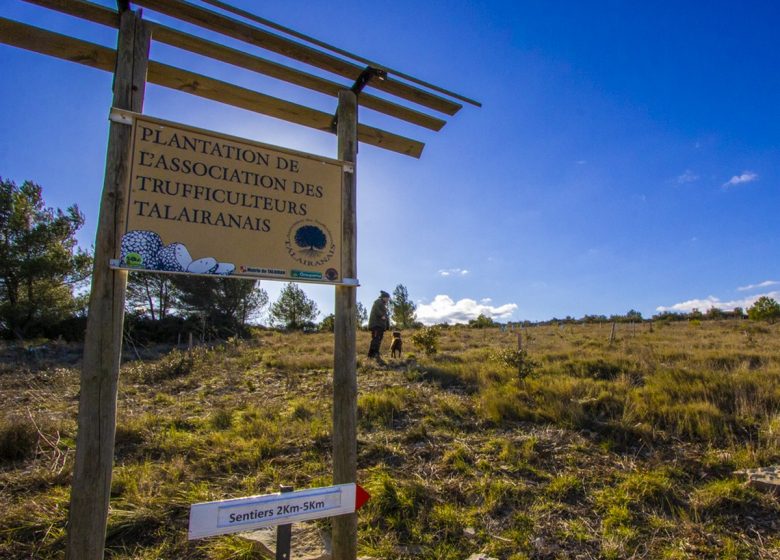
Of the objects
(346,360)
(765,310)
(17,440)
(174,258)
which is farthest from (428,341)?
(765,310)

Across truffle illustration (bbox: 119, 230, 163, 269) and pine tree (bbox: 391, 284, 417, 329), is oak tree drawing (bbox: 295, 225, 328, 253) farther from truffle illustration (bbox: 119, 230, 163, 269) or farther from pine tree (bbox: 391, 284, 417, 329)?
pine tree (bbox: 391, 284, 417, 329)

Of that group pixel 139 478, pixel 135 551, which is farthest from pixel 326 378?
pixel 135 551

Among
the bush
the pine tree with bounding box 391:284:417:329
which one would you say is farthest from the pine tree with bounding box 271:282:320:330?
the bush

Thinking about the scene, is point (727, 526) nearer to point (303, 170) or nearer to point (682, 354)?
point (303, 170)

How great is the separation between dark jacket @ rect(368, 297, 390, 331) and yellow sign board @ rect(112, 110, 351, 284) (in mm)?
8516

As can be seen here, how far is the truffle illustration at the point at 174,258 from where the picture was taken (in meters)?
2.27

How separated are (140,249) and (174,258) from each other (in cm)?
17

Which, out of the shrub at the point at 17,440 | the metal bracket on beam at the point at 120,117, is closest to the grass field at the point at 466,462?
the shrub at the point at 17,440

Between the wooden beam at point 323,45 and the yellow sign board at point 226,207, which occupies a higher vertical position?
the wooden beam at point 323,45

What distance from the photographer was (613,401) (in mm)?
5883

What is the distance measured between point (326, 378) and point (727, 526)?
7233mm

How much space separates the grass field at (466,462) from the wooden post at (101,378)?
1038mm

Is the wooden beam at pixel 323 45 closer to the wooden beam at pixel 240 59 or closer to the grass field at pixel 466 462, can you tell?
the wooden beam at pixel 240 59

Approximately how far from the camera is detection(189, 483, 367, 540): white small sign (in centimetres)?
170
